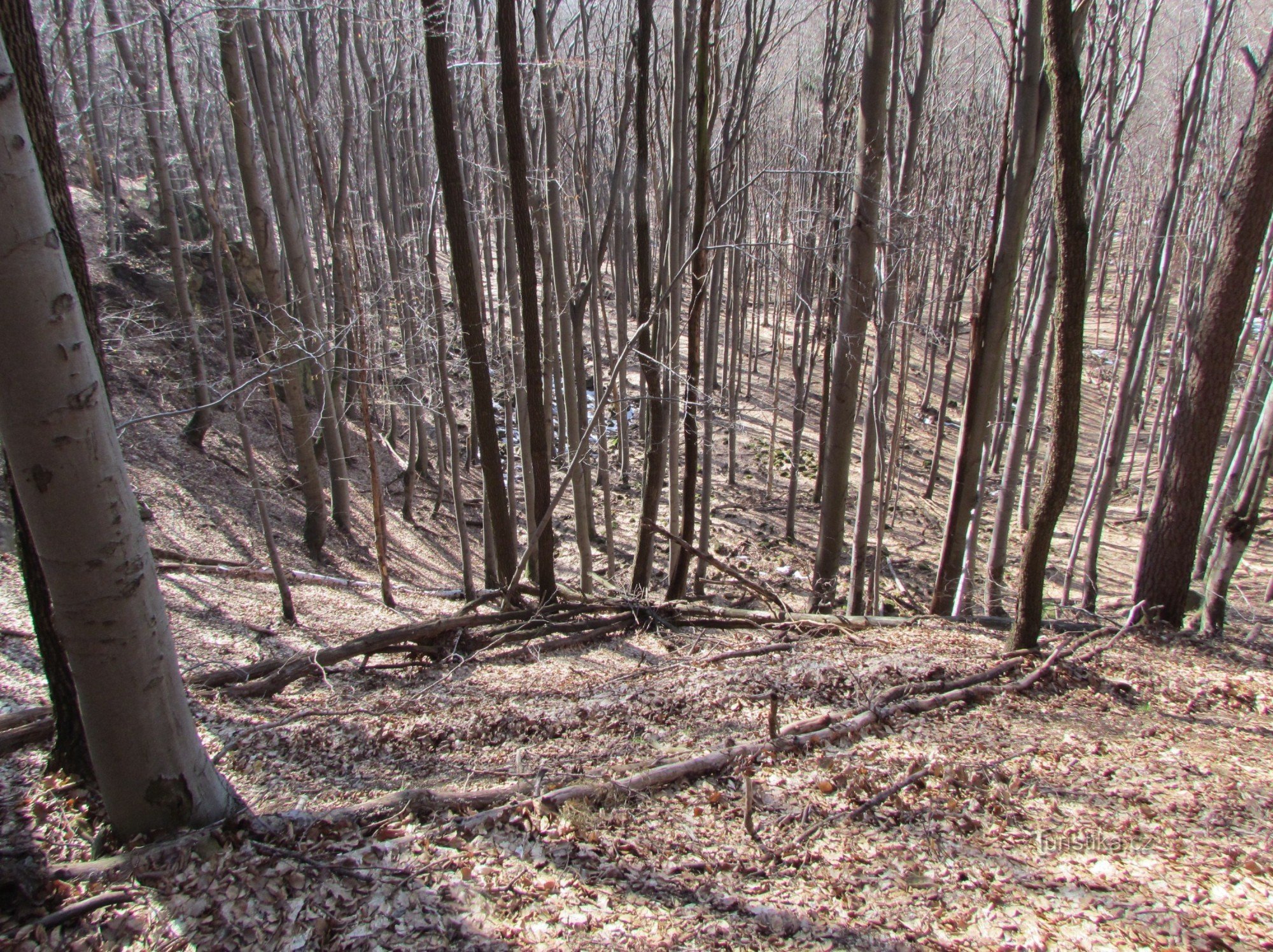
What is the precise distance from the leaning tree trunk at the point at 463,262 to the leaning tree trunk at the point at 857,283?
344cm

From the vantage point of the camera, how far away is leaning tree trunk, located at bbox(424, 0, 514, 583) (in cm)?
584

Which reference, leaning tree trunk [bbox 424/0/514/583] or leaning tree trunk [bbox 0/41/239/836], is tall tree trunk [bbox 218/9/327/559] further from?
leaning tree trunk [bbox 0/41/239/836]

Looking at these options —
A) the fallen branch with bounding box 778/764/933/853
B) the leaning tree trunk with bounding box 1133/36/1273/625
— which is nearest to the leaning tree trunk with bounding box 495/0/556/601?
the fallen branch with bounding box 778/764/933/853

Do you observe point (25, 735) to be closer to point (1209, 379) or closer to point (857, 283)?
point (857, 283)

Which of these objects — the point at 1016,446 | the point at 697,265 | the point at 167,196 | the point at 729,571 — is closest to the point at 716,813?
the point at 729,571

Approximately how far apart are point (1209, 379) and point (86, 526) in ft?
22.5

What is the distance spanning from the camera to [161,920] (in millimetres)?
2365

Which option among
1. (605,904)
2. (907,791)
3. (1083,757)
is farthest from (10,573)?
(1083,757)

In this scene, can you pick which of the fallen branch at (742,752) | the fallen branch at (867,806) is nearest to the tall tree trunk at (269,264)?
the fallen branch at (742,752)

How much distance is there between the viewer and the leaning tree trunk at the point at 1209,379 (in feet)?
16.6

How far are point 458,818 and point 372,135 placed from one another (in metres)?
10.2

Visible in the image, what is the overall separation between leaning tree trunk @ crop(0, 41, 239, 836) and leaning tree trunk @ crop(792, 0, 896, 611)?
19.2ft

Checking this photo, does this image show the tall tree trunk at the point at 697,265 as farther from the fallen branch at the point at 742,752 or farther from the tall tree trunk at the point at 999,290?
the fallen branch at the point at 742,752

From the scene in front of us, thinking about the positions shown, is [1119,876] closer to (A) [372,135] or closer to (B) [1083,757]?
(B) [1083,757]
